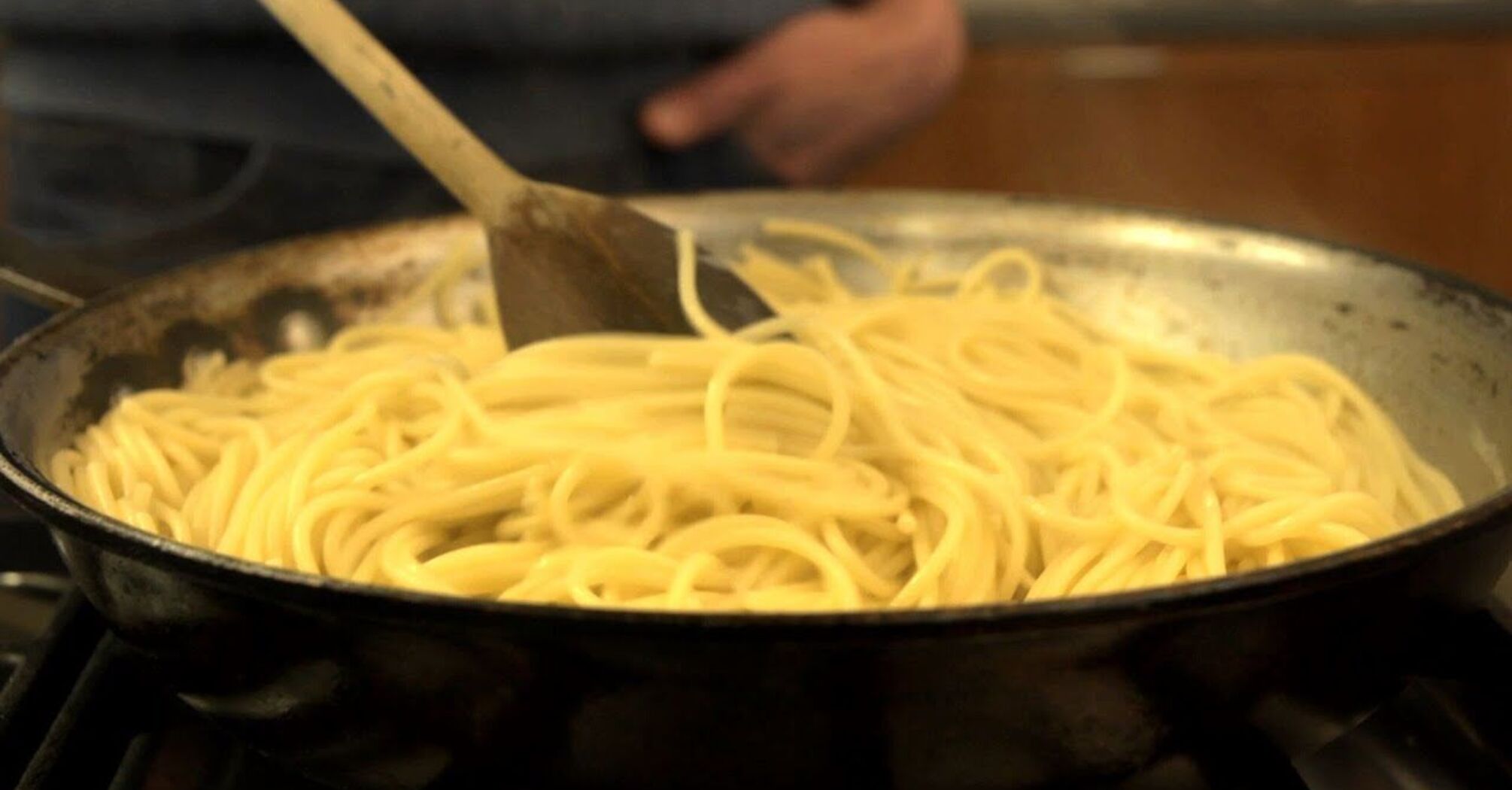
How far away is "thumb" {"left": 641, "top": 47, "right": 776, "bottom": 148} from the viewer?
5.80 ft

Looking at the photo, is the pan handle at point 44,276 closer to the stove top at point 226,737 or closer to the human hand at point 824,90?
the stove top at point 226,737

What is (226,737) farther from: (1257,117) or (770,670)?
(1257,117)

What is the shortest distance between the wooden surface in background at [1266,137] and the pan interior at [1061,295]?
169 cm

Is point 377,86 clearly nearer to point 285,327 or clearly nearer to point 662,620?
point 285,327

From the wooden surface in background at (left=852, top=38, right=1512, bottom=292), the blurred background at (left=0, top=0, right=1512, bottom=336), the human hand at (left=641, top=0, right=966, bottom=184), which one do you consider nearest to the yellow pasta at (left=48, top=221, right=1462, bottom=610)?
the blurred background at (left=0, top=0, right=1512, bottom=336)

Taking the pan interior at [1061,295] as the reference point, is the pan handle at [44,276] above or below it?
→ below

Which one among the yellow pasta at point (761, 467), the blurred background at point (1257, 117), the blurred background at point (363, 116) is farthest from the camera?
the blurred background at point (1257, 117)

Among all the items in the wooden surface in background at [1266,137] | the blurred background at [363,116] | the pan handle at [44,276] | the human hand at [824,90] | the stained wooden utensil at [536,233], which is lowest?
the pan handle at [44,276]

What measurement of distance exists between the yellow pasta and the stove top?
120 millimetres

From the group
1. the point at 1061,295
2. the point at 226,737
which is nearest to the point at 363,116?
the point at 1061,295

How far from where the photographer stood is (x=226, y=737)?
92cm

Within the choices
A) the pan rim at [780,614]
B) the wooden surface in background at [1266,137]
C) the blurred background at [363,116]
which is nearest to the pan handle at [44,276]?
the blurred background at [363,116]

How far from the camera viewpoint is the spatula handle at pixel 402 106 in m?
1.16

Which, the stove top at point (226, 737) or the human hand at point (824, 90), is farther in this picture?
the human hand at point (824, 90)
